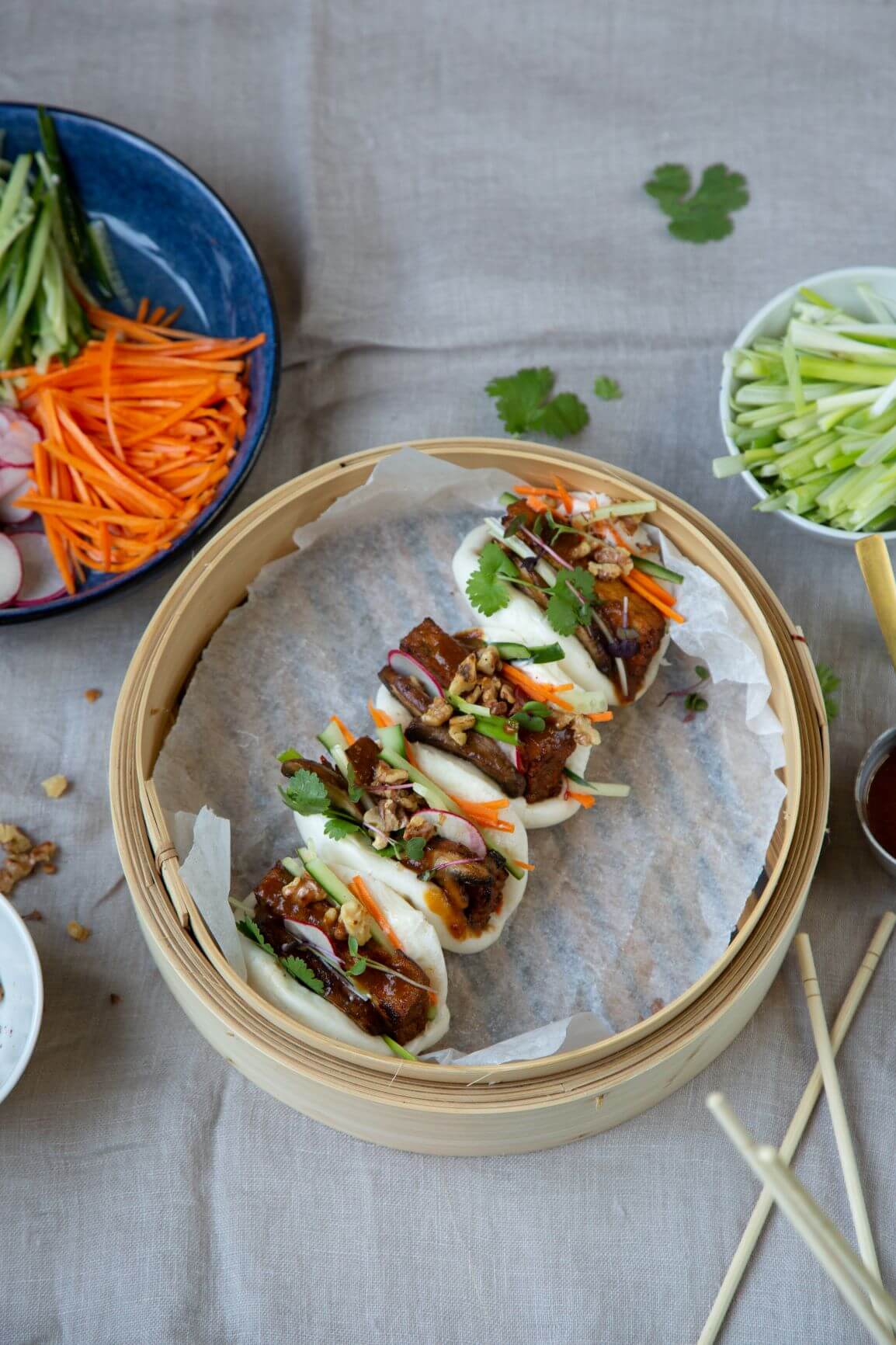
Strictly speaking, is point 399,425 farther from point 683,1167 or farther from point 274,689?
point 683,1167

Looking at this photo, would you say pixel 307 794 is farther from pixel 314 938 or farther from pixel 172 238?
pixel 172 238

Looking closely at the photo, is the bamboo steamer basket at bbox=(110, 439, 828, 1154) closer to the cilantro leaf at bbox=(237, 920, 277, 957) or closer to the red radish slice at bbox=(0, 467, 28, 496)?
the cilantro leaf at bbox=(237, 920, 277, 957)

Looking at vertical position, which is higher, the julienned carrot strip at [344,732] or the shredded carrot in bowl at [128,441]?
the shredded carrot in bowl at [128,441]

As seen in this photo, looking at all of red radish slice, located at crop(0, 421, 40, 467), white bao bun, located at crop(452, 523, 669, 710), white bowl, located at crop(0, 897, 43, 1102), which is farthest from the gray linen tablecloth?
white bao bun, located at crop(452, 523, 669, 710)

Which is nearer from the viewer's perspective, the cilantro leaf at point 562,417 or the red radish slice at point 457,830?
the red radish slice at point 457,830

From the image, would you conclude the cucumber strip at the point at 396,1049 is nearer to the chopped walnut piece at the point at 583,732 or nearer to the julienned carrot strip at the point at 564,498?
the chopped walnut piece at the point at 583,732

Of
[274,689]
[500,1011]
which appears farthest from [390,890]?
[274,689]

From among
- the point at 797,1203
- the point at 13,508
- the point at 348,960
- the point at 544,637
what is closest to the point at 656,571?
the point at 544,637

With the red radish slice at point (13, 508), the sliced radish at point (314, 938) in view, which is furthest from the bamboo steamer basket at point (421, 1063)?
the red radish slice at point (13, 508)
